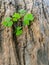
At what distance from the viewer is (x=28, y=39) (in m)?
2.69

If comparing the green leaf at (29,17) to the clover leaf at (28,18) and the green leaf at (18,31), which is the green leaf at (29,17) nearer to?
the clover leaf at (28,18)

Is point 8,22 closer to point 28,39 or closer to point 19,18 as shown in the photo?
point 19,18

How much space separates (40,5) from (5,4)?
543mm

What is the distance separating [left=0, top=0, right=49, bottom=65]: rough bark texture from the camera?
262 centimetres

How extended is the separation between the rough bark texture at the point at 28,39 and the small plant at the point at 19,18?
0.07 m

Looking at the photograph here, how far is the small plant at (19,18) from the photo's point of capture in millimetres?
2617

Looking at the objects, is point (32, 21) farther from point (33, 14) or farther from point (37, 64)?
point (37, 64)

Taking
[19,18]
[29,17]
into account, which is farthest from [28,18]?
[19,18]

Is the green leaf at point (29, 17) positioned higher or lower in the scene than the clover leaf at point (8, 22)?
higher

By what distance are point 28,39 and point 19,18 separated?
13.4 inches

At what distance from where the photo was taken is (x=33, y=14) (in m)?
2.68

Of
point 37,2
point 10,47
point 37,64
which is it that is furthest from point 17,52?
point 37,2

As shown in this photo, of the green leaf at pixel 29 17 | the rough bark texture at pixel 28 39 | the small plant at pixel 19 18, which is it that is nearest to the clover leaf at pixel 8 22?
the small plant at pixel 19 18

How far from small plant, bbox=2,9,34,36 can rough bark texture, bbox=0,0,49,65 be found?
70 mm
